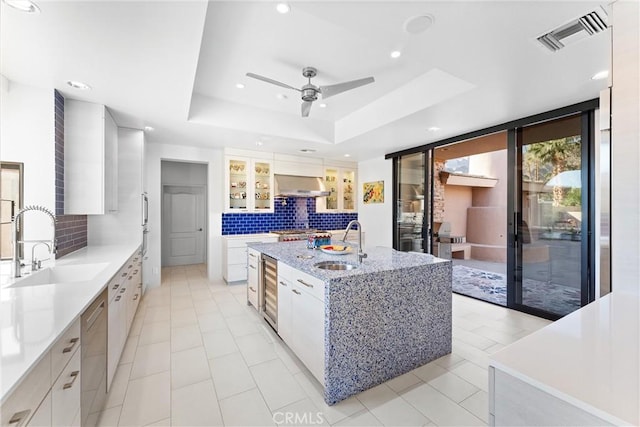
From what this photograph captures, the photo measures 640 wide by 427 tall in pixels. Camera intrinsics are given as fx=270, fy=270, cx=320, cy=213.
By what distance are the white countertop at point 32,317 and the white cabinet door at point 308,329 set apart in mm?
1342

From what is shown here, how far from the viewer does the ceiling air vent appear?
1641 mm

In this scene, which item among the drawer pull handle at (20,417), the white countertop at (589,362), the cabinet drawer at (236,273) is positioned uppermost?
the white countertop at (589,362)

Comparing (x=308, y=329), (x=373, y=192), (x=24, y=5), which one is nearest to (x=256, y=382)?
(x=308, y=329)

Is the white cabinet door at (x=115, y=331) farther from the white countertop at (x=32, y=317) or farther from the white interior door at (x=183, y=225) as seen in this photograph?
the white interior door at (x=183, y=225)

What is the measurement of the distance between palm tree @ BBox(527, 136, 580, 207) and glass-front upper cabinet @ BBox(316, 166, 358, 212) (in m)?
3.72

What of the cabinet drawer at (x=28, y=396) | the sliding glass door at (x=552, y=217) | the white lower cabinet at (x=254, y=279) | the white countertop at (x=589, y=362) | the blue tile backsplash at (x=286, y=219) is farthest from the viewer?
the blue tile backsplash at (x=286, y=219)

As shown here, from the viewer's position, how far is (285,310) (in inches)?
100

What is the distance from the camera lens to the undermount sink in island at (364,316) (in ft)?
6.13

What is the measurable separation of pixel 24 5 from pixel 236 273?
4014 mm

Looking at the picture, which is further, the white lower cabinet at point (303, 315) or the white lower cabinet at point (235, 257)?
the white lower cabinet at point (235, 257)

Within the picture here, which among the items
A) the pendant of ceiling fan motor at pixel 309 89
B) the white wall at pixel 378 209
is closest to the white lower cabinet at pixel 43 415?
the pendant of ceiling fan motor at pixel 309 89

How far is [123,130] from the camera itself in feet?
12.8

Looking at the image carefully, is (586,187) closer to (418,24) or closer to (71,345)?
(418,24)

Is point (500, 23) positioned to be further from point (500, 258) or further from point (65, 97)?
point (500, 258)
